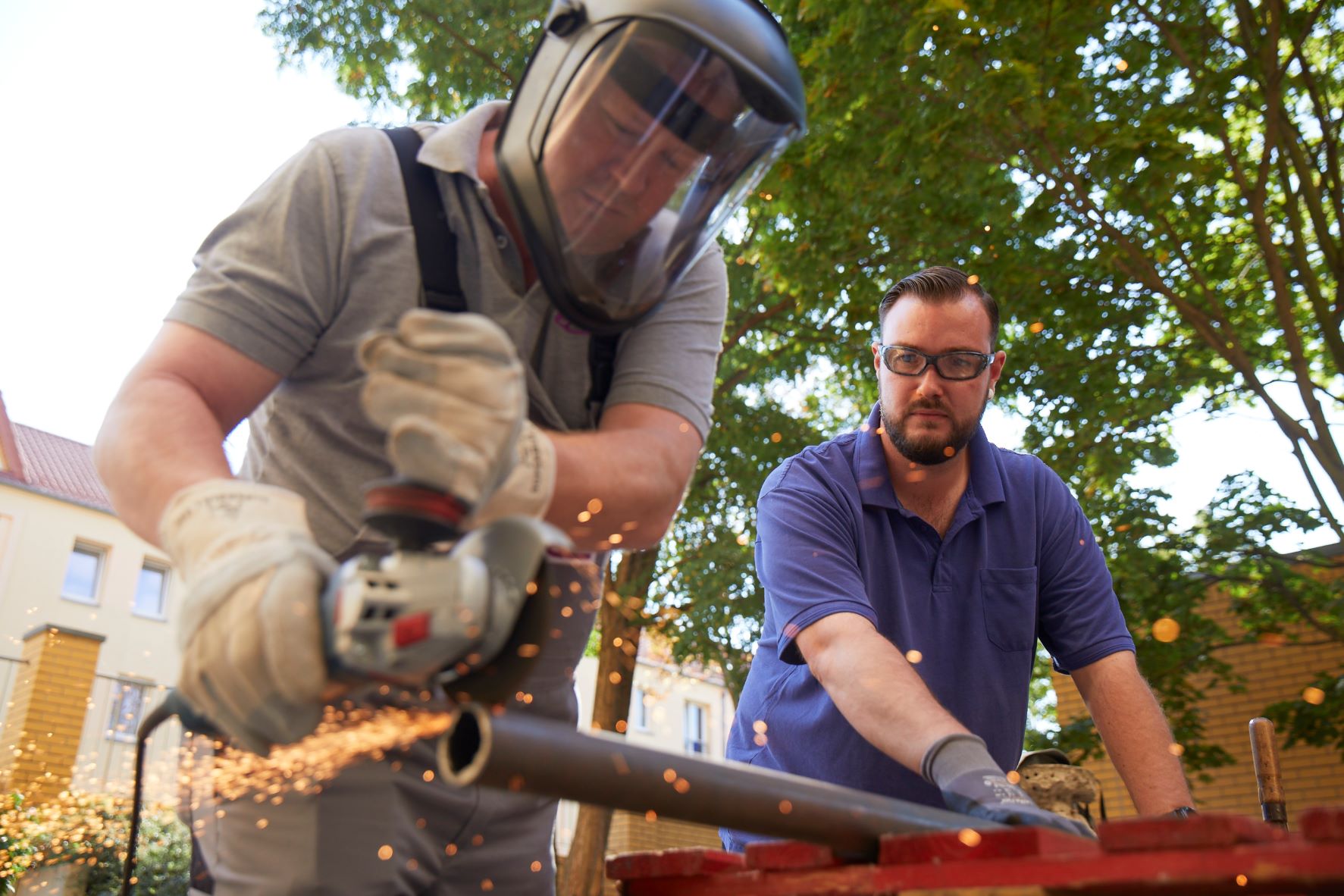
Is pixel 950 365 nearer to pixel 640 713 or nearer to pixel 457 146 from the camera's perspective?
pixel 457 146

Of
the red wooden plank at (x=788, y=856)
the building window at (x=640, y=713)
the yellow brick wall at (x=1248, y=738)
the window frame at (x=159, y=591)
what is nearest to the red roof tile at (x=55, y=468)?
the window frame at (x=159, y=591)

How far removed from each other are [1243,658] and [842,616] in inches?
488

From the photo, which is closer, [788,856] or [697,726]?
[788,856]

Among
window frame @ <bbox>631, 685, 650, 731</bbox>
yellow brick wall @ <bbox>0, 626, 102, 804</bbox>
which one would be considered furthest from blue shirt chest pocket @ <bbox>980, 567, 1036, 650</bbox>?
window frame @ <bbox>631, 685, 650, 731</bbox>

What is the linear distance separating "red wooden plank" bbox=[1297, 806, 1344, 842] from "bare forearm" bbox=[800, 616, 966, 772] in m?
1.04

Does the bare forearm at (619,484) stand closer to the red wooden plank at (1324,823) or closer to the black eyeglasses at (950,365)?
the red wooden plank at (1324,823)

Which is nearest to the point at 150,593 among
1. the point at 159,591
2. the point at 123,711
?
the point at 159,591

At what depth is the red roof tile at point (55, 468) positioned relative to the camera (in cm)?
2027

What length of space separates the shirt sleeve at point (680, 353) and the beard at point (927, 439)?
1.27 m

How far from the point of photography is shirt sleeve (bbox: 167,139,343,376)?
5.69ft

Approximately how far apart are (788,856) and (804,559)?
1367mm

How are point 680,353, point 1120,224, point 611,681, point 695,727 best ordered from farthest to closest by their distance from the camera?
point 695,727 < point 611,681 < point 1120,224 < point 680,353

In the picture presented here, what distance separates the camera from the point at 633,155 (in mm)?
1862

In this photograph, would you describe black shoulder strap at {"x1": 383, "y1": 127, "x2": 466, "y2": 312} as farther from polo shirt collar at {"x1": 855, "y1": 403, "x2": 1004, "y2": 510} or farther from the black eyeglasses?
the black eyeglasses
